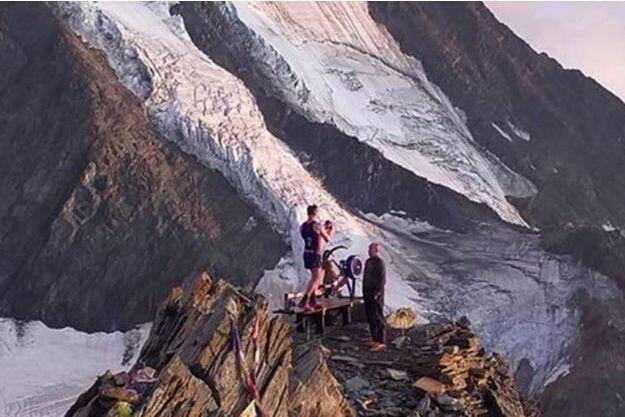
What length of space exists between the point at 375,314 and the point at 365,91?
63.9 metres

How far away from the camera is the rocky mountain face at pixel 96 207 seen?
5372cm

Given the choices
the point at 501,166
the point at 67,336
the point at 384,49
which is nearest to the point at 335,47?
the point at 384,49

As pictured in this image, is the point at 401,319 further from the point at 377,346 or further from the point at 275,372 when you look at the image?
the point at 275,372

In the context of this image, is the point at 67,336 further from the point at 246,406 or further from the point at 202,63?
the point at 246,406

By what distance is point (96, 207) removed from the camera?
56.9 metres

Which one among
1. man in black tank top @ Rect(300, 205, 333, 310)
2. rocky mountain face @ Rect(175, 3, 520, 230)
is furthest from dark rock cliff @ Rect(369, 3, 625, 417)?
man in black tank top @ Rect(300, 205, 333, 310)

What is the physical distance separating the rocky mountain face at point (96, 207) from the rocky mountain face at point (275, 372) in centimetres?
3479

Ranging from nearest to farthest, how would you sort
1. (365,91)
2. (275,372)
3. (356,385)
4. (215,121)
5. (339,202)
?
(275,372)
(356,385)
(215,121)
(339,202)
(365,91)

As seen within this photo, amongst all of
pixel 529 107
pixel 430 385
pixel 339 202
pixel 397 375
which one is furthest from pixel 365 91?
pixel 430 385

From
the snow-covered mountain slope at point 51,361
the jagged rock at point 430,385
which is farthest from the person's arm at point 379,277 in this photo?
the snow-covered mountain slope at point 51,361

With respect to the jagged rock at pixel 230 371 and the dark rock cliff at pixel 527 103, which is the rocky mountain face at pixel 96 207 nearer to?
the dark rock cliff at pixel 527 103

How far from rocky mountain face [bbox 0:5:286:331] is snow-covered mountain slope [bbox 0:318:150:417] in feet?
3.97

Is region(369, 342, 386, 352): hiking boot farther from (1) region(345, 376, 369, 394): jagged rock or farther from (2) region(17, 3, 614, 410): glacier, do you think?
(2) region(17, 3, 614, 410): glacier

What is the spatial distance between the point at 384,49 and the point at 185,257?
137 ft
